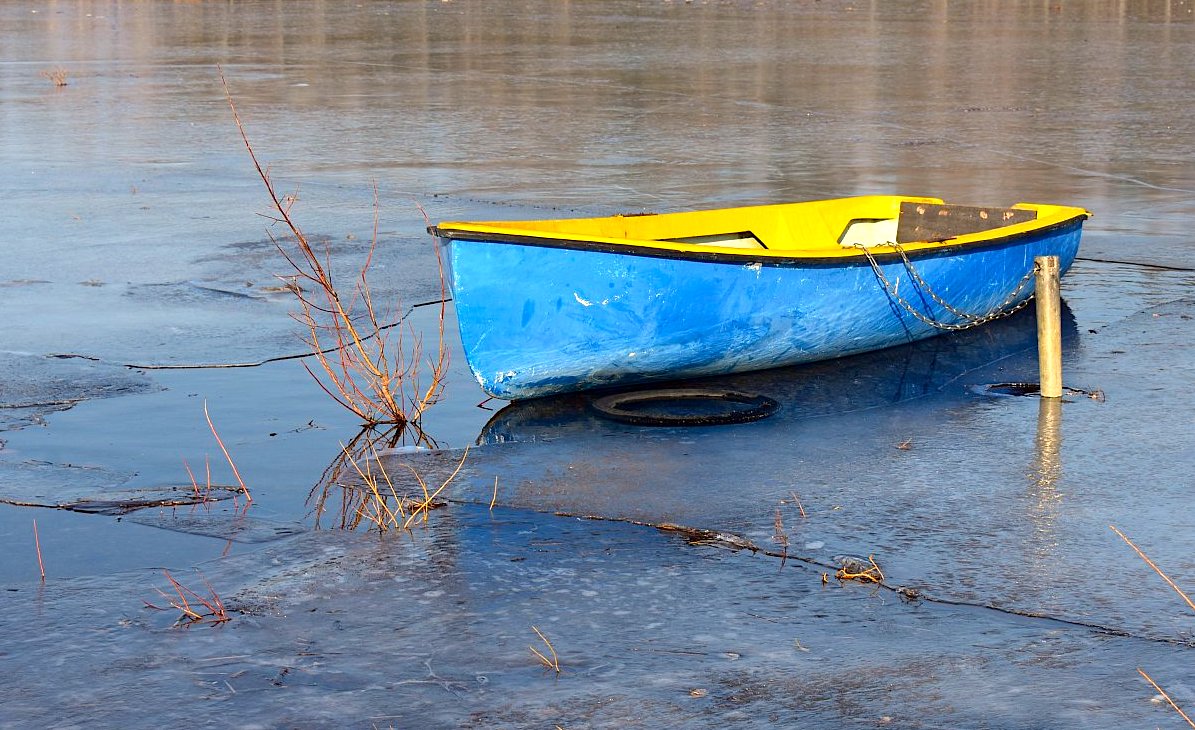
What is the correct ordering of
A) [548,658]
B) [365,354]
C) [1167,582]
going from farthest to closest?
[365,354]
[1167,582]
[548,658]

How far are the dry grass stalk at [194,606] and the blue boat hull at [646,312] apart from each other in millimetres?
2936

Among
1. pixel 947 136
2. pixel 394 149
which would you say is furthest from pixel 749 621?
pixel 947 136

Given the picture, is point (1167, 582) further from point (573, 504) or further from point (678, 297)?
point (678, 297)

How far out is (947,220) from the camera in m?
11.5

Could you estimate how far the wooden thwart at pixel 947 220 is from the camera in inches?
440

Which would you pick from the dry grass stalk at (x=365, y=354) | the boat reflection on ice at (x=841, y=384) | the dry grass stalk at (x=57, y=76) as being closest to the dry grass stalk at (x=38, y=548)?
the dry grass stalk at (x=365, y=354)

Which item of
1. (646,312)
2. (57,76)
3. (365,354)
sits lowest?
(365,354)

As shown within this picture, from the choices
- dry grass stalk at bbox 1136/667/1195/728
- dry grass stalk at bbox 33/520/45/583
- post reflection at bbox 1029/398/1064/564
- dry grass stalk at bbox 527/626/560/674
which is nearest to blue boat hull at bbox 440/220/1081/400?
post reflection at bbox 1029/398/1064/564

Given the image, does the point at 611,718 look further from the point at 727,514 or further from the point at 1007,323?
the point at 1007,323

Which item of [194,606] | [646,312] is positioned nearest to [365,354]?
[646,312]

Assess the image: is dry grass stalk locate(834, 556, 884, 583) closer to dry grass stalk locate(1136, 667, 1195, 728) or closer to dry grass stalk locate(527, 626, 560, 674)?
dry grass stalk locate(1136, 667, 1195, 728)

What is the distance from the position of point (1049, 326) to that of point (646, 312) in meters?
2.08

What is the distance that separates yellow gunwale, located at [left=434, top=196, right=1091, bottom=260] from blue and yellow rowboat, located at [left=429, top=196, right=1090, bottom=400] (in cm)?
2

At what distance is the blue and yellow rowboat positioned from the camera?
8320 mm
